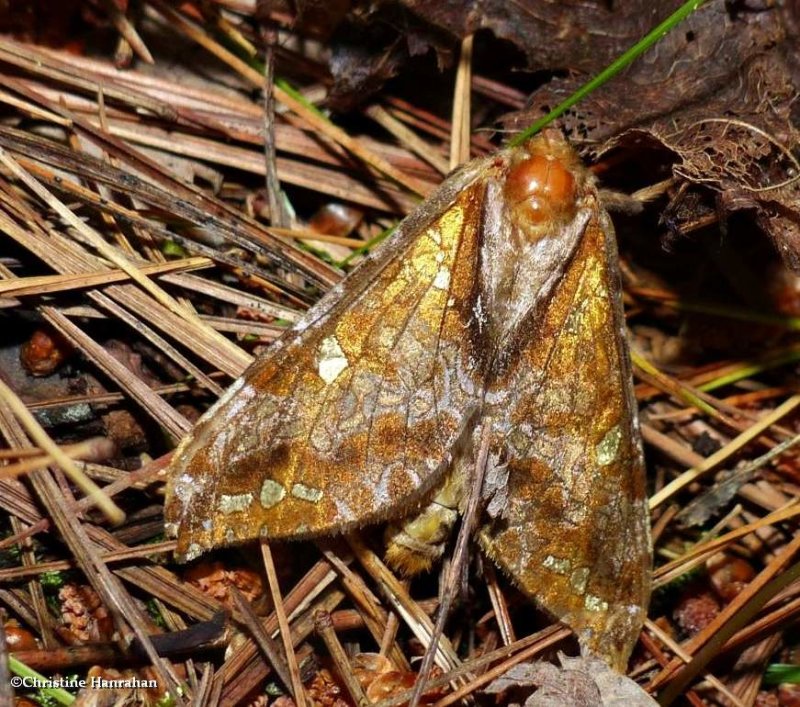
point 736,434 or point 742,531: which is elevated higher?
point 736,434

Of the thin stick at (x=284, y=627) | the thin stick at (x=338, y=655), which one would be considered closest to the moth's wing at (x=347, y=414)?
the thin stick at (x=284, y=627)

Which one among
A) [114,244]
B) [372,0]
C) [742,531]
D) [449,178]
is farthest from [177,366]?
[742,531]

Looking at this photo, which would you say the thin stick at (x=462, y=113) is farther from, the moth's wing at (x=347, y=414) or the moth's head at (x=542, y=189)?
the moth's wing at (x=347, y=414)

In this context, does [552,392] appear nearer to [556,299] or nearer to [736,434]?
[556,299]

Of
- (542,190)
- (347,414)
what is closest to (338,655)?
(347,414)

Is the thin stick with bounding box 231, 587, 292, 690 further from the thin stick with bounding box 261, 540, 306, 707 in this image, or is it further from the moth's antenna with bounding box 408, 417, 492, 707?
the moth's antenna with bounding box 408, 417, 492, 707

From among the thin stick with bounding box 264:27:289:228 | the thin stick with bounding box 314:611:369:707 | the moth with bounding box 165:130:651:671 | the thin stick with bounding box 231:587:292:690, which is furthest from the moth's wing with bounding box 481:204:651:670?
the thin stick with bounding box 264:27:289:228

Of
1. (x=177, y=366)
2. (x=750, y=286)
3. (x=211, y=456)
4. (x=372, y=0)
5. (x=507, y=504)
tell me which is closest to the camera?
(x=211, y=456)
